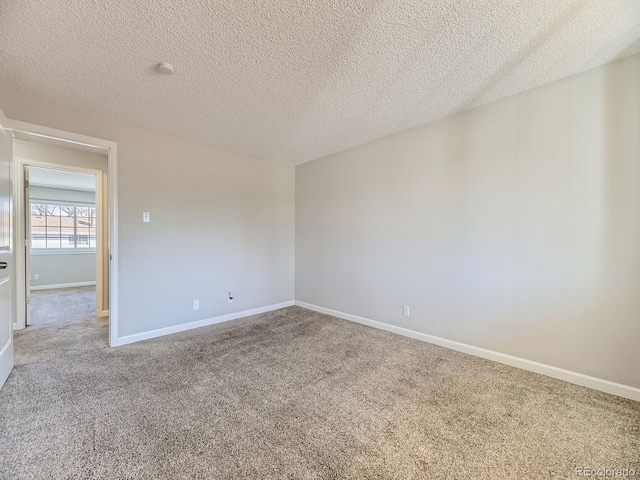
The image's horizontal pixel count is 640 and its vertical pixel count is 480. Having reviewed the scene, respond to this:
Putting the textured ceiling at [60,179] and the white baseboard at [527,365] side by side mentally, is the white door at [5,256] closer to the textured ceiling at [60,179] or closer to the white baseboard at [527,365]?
the textured ceiling at [60,179]

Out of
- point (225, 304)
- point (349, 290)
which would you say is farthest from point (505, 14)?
point (225, 304)

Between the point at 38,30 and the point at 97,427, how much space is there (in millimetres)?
2328

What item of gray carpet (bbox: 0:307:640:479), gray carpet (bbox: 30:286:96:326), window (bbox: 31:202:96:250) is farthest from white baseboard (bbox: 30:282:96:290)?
gray carpet (bbox: 0:307:640:479)

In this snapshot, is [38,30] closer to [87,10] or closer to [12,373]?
[87,10]

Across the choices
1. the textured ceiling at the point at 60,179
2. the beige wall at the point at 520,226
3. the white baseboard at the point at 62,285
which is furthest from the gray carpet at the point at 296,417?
the white baseboard at the point at 62,285

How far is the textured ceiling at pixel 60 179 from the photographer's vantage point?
15.7 feet

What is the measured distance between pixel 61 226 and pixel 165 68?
21.7ft

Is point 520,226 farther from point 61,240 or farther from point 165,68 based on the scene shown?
point 61,240

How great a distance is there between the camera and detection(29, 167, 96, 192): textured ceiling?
189 inches

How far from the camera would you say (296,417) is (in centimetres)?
164

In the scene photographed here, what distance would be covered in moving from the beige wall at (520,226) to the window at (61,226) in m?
6.91

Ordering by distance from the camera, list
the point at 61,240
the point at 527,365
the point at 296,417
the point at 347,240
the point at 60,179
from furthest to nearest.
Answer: the point at 61,240 < the point at 60,179 < the point at 347,240 < the point at 527,365 < the point at 296,417

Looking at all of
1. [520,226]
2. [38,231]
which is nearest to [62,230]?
[38,231]

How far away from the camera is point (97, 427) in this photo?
154 centimetres
